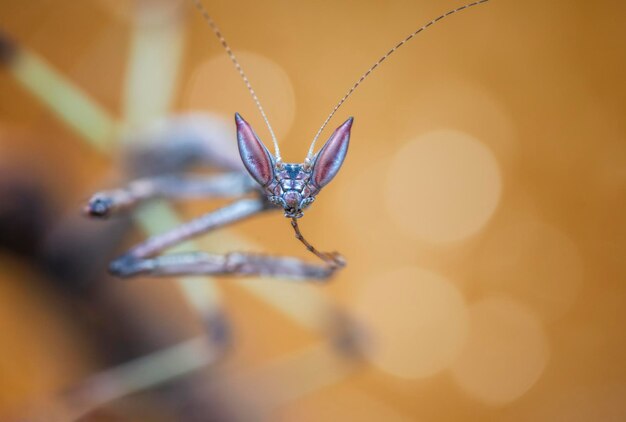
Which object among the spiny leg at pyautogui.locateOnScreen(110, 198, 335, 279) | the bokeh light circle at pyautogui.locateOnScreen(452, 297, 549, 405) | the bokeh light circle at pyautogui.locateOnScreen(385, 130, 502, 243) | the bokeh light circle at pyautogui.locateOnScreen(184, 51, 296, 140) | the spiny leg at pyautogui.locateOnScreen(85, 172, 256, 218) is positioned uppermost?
the bokeh light circle at pyautogui.locateOnScreen(184, 51, 296, 140)

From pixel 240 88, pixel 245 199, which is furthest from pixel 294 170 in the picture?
pixel 240 88

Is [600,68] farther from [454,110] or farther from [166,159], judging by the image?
[166,159]

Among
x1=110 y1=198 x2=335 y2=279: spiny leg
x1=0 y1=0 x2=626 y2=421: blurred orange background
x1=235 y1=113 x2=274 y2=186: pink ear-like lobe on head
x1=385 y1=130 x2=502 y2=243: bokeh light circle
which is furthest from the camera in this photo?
x1=385 y1=130 x2=502 y2=243: bokeh light circle

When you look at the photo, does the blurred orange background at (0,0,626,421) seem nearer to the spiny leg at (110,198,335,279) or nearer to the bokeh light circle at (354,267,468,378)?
the bokeh light circle at (354,267,468,378)

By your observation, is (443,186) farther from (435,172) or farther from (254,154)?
(254,154)

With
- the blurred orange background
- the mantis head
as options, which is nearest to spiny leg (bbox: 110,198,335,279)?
the mantis head

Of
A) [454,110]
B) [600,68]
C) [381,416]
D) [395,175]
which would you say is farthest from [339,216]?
[600,68]
